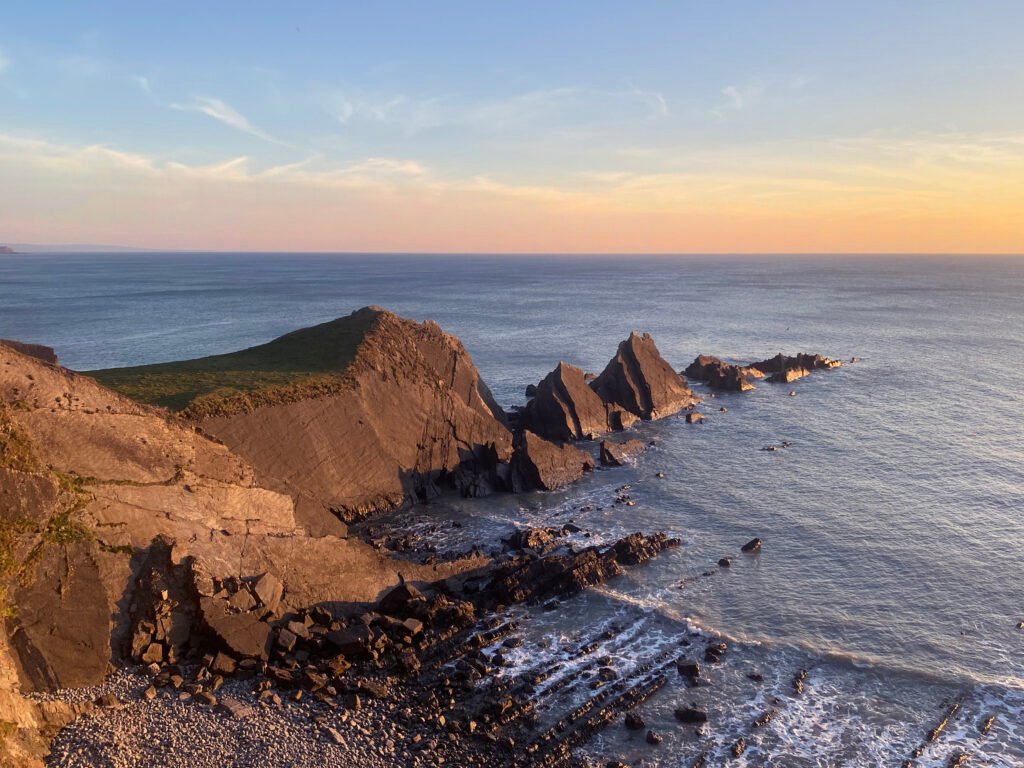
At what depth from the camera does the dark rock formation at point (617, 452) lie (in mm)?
48594

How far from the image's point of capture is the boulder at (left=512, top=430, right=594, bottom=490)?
4372 cm

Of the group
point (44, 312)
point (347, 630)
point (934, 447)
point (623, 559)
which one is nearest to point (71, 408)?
point (347, 630)

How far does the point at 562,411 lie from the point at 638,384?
11528 millimetres

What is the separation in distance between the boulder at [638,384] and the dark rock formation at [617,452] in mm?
8238

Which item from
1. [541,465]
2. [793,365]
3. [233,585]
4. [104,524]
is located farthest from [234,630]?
[793,365]

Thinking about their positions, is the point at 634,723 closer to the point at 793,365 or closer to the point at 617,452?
the point at 617,452

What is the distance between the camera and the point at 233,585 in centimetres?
2450

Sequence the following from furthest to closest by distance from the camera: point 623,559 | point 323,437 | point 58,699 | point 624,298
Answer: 1. point 624,298
2. point 323,437
3. point 623,559
4. point 58,699

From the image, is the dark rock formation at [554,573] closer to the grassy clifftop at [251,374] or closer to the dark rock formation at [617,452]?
the dark rock formation at [617,452]

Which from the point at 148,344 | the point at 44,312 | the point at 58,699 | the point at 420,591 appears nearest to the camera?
the point at 58,699

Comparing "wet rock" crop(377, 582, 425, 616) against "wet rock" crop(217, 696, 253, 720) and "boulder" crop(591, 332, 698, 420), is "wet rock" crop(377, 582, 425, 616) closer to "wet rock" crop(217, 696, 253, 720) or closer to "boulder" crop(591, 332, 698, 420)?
"wet rock" crop(217, 696, 253, 720)

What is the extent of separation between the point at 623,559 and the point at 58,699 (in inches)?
895

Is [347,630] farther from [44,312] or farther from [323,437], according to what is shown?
[44,312]

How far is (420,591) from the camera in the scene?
29219 millimetres
